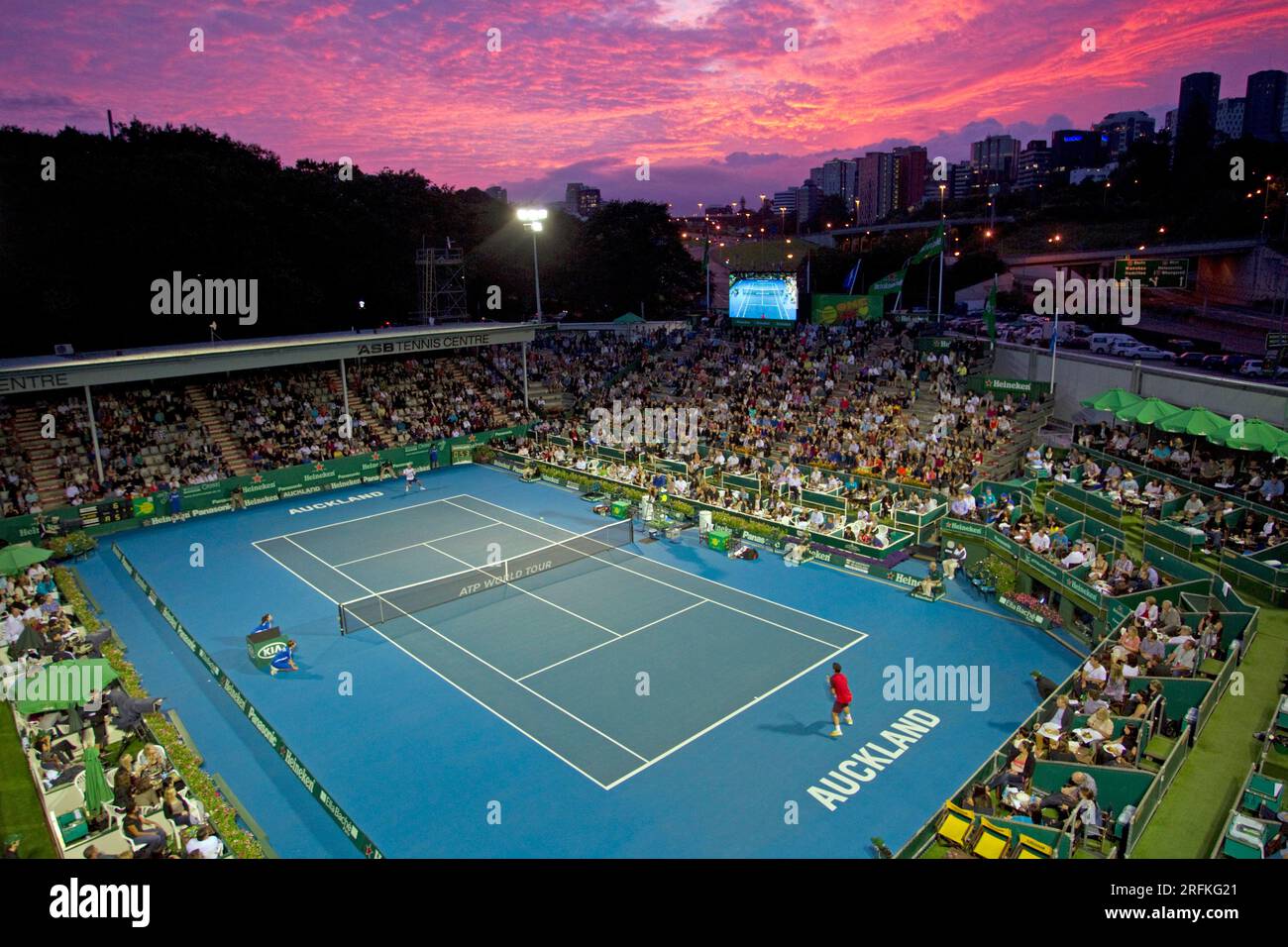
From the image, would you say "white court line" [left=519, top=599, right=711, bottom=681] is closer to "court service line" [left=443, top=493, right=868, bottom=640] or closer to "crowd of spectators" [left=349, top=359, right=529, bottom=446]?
"court service line" [left=443, top=493, right=868, bottom=640]

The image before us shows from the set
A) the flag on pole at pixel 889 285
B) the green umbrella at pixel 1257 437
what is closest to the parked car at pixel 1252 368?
the green umbrella at pixel 1257 437

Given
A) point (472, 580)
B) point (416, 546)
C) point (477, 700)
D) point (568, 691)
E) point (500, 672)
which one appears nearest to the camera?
point (477, 700)

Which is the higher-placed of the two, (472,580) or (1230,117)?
(1230,117)

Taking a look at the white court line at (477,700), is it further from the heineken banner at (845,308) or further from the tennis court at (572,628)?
the heineken banner at (845,308)

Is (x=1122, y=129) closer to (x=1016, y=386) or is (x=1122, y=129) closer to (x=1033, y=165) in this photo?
(x=1033, y=165)

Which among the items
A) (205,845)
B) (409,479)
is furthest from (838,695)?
(409,479)
